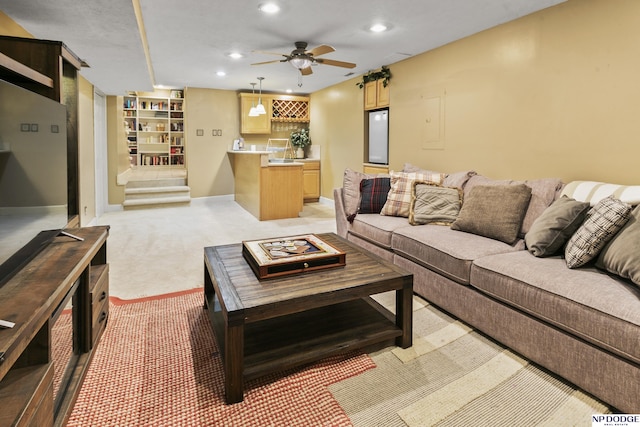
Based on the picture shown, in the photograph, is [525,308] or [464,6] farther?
[464,6]

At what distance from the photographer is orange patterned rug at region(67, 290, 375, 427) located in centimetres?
151

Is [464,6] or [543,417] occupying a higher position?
[464,6]

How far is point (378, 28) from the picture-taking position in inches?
144

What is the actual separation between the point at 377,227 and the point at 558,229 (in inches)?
53.6

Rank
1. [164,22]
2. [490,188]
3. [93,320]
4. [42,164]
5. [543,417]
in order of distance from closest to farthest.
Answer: [543,417]
[42,164]
[93,320]
[490,188]
[164,22]

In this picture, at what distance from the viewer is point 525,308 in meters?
1.87

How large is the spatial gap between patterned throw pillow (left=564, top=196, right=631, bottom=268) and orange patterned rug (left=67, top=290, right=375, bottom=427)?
4.01 ft

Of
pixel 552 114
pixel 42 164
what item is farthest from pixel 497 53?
pixel 42 164

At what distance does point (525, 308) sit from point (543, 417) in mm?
514

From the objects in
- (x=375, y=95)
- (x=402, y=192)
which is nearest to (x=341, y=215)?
(x=402, y=192)

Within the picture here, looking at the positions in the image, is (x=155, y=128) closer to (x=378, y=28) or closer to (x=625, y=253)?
(x=378, y=28)

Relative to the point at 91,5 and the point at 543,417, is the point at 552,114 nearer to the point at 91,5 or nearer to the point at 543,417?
the point at 543,417

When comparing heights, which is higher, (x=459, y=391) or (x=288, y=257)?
(x=288, y=257)

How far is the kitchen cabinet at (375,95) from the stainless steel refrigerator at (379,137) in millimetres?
111
